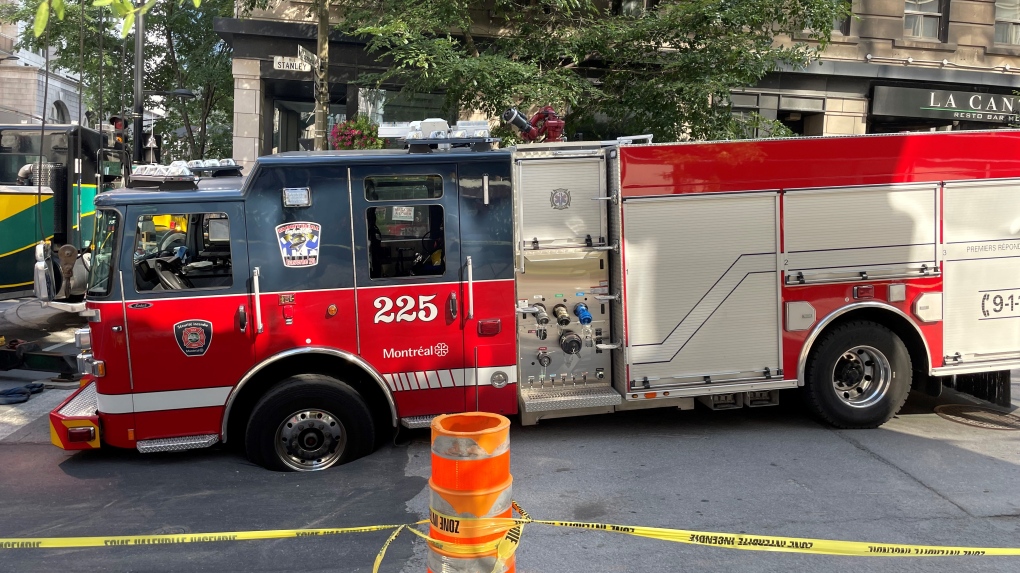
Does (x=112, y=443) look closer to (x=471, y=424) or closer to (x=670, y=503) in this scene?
(x=471, y=424)

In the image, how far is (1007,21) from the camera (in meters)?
17.3

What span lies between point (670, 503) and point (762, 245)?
2507 millimetres

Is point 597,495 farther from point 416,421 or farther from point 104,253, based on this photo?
point 104,253

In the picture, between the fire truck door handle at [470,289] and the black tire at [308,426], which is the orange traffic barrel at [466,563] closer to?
the black tire at [308,426]

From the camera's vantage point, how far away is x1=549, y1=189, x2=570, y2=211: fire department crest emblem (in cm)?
657

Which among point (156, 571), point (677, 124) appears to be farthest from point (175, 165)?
point (677, 124)

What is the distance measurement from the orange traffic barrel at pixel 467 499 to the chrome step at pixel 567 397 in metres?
2.75

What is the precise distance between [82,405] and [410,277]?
2819mm

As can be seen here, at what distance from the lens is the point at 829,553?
15.1ft

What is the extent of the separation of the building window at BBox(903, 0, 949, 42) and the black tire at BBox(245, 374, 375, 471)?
1580cm

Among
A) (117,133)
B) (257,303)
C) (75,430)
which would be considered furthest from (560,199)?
(117,133)

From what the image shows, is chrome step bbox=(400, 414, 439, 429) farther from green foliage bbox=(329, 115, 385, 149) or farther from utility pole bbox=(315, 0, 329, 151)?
green foliage bbox=(329, 115, 385, 149)

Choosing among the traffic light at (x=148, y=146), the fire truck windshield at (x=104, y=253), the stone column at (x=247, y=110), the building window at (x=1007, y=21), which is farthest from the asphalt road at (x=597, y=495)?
the building window at (x=1007, y=21)

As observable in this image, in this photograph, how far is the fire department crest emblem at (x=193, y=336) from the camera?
5.87 meters
